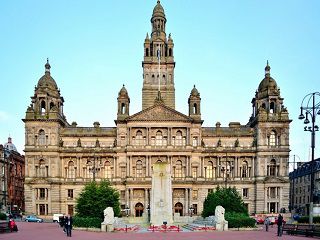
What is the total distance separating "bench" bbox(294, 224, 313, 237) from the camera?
134ft

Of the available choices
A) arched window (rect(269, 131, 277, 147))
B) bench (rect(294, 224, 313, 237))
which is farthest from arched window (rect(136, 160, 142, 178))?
bench (rect(294, 224, 313, 237))

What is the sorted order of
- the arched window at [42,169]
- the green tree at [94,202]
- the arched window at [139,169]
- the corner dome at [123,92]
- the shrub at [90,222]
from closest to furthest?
the shrub at [90,222]
the green tree at [94,202]
the arched window at [42,169]
the arched window at [139,169]
the corner dome at [123,92]

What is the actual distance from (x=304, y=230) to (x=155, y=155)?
55892 mm

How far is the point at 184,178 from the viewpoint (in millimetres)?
96438

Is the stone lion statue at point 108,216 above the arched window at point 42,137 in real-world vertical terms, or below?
below

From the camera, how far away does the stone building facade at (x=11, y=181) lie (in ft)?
346

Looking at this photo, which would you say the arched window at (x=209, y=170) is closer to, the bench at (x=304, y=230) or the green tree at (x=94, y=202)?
the green tree at (x=94, y=202)

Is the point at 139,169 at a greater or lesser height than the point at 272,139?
lesser

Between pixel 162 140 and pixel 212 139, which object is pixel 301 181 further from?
pixel 162 140

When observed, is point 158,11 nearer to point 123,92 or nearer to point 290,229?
point 123,92

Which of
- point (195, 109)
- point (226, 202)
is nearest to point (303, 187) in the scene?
point (195, 109)

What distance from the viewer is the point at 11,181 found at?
114 metres

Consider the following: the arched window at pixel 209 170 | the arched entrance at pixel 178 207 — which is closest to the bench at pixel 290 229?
the arched entrance at pixel 178 207

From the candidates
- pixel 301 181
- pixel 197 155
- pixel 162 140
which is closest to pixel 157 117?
pixel 162 140
